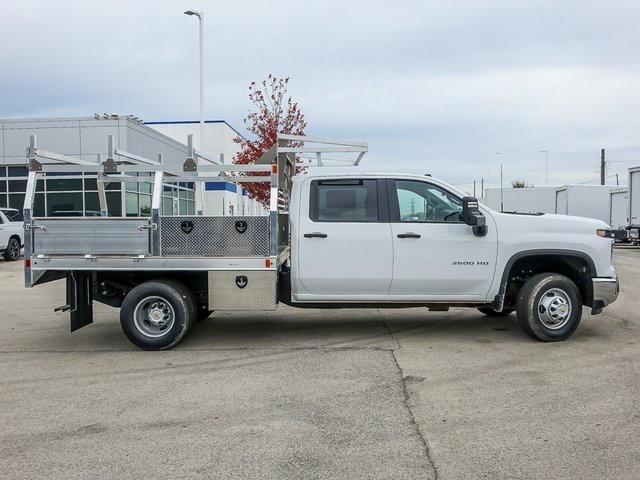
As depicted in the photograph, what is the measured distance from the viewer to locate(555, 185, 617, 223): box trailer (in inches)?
1200

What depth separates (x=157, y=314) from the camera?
6.89 meters

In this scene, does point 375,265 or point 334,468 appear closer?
point 334,468

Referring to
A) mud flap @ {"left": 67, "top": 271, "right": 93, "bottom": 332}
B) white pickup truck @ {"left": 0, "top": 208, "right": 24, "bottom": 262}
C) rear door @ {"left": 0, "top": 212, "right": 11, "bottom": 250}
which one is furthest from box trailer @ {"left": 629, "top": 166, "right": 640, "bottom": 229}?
rear door @ {"left": 0, "top": 212, "right": 11, "bottom": 250}

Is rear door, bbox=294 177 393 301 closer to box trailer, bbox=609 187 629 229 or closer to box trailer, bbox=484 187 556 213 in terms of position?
box trailer, bbox=609 187 629 229

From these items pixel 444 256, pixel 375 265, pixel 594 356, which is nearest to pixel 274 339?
pixel 375 265

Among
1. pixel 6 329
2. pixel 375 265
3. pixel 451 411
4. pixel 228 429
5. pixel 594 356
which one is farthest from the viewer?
pixel 6 329

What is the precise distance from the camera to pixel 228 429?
14.7 feet

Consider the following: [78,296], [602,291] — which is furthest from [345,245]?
[78,296]

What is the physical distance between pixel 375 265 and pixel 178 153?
27549 millimetres

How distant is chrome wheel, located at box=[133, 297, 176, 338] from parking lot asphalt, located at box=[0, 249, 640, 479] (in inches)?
10.5

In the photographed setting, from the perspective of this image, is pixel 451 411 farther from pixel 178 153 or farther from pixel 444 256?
pixel 178 153

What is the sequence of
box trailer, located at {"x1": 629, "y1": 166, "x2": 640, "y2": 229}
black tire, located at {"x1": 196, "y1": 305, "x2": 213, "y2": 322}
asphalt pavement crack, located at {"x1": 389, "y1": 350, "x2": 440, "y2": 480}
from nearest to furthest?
asphalt pavement crack, located at {"x1": 389, "y1": 350, "x2": 440, "y2": 480} → black tire, located at {"x1": 196, "y1": 305, "x2": 213, "y2": 322} → box trailer, located at {"x1": 629, "y1": 166, "x2": 640, "y2": 229}

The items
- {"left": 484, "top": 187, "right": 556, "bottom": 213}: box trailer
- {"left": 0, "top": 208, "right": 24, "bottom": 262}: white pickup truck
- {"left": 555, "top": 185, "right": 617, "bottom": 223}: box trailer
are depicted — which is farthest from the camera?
{"left": 484, "top": 187, "right": 556, "bottom": 213}: box trailer

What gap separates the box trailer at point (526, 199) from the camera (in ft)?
115
